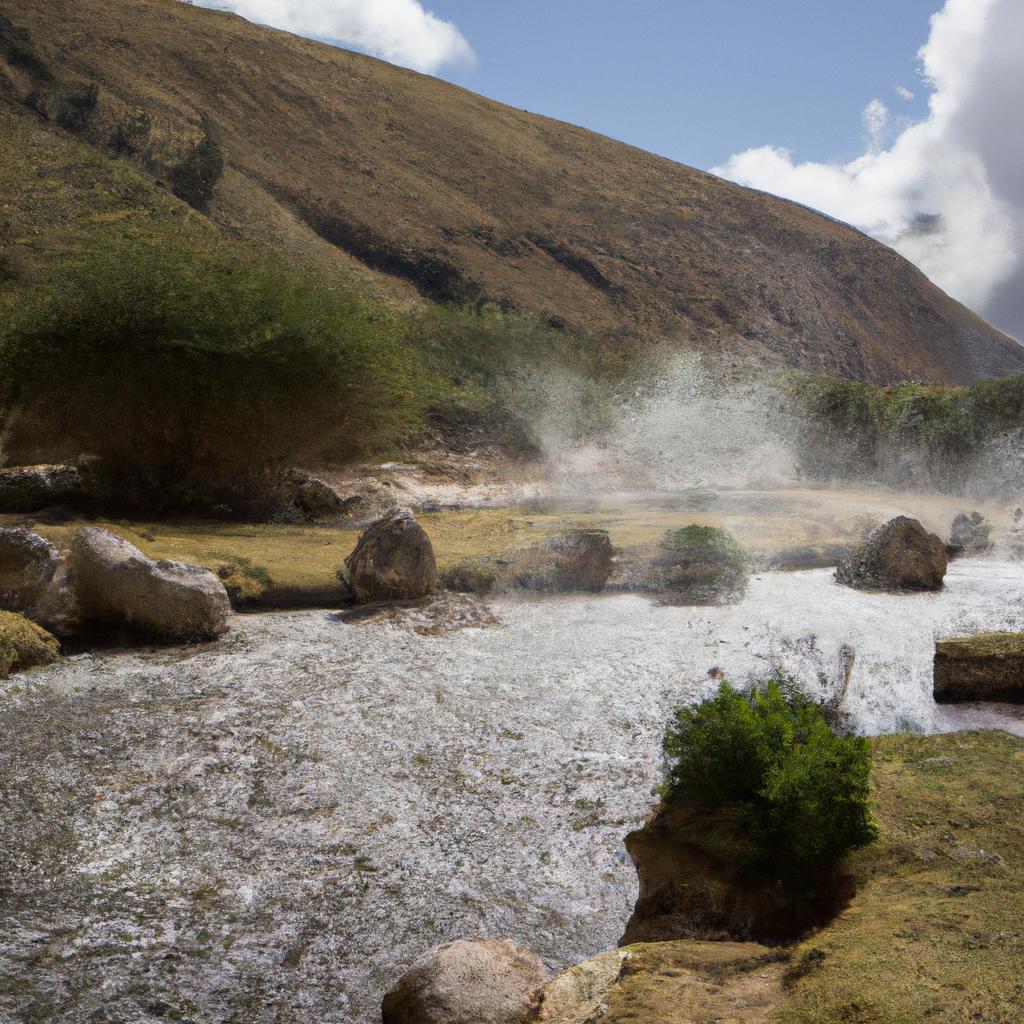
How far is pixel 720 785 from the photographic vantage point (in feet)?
17.3

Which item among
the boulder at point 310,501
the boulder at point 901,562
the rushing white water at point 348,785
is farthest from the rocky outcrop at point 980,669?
the boulder at point 310,501

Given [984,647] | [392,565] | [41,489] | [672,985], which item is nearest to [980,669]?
[984,647]

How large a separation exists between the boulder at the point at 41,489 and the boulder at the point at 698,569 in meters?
8.14

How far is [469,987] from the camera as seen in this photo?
4.15 m

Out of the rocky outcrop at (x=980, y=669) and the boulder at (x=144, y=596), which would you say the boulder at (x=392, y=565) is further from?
the rocky outcrop at (x=980, y=669)

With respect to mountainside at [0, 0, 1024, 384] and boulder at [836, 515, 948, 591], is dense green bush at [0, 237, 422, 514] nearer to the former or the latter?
boulder at [836, 515, 948, 591]

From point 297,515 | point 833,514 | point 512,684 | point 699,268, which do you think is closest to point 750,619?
point 512,684

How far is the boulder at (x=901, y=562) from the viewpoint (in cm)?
1309

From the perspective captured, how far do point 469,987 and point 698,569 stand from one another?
9.44m

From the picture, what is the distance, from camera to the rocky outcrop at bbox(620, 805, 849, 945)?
15.3ft

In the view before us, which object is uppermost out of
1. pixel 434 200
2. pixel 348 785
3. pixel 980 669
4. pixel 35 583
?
pixel 434 200

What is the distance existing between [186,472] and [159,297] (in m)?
2.87

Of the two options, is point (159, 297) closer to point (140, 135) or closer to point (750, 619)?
point (750, 619)

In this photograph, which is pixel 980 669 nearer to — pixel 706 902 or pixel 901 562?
pixel 706 902
